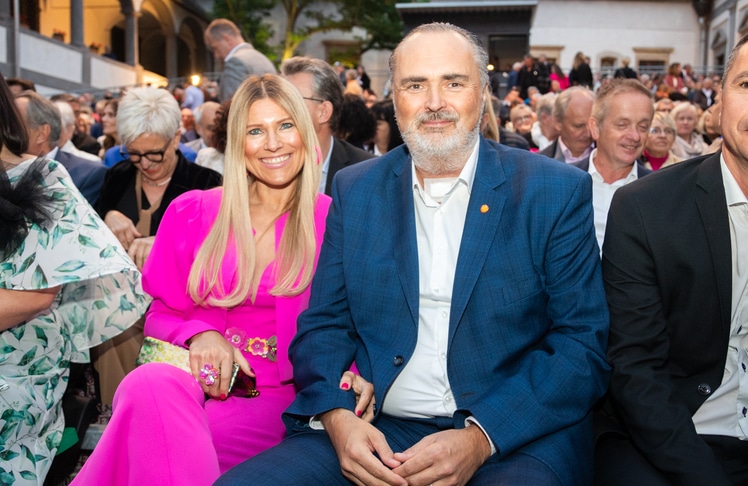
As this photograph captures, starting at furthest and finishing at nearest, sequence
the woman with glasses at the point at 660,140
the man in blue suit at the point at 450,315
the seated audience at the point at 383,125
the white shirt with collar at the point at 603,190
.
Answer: the seated audience at the point at 383,125 < the woman with glasses at the point at 660,140 < the white shirt with collar at the point at 603,190 < the man in blue suit at the point at 450,315

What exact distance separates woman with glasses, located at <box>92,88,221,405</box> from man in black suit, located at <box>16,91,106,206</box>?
1.13 feet

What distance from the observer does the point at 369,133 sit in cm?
596

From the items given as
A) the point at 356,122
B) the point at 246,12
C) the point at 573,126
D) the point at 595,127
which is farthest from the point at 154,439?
the point at 246,12

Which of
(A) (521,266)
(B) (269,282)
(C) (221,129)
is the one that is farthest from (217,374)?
(C) (221,129)

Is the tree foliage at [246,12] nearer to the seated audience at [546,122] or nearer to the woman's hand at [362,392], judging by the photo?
the seated audience at [546,122]

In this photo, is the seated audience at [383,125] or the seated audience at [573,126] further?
the seated audience at [383,125]

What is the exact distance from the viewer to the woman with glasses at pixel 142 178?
3859 millimetres

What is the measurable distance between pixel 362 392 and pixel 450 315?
14.7 inches

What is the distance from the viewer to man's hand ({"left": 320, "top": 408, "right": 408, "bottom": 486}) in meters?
2.10

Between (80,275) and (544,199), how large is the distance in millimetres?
1659

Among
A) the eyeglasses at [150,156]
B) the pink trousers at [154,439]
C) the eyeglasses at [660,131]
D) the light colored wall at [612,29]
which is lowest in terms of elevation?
the pink trousers at [154,439]

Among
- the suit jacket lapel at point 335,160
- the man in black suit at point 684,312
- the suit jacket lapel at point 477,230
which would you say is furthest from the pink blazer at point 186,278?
the suit jacket lapel at point 335,160

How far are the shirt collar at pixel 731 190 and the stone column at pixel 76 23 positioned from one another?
81.3ft

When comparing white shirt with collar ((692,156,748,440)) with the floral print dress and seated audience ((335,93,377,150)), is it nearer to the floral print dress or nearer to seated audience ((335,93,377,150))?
the floral print dress
